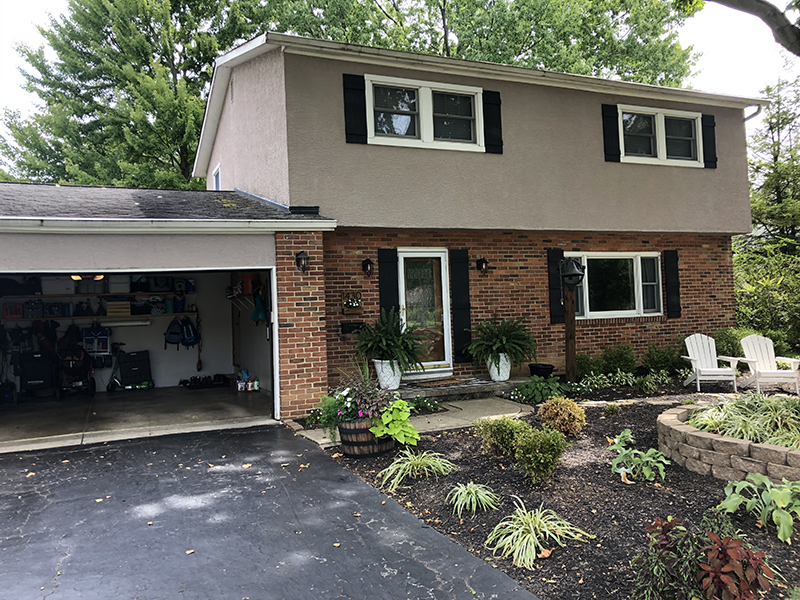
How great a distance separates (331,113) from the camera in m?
8.29

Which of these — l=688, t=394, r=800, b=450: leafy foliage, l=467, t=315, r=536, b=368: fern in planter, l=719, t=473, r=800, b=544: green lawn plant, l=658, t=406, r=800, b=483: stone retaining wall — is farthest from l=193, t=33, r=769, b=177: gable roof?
l=719, t=473, r=800, b=544: green lawn plant

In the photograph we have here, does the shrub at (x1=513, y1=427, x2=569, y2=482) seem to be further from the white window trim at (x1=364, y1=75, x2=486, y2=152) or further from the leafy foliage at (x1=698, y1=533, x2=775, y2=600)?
the white window trim at (x1=364, y1=75, x2=486, y2=152)

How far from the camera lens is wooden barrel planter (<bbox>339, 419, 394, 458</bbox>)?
577cm

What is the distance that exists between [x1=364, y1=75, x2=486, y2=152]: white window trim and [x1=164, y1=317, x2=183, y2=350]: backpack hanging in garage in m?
6.06

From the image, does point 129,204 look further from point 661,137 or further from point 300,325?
point 661,137

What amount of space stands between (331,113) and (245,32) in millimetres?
14364

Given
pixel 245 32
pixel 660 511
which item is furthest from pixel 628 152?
pixel 245 32

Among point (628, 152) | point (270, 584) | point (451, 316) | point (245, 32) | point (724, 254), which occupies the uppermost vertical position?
point (245, 32)

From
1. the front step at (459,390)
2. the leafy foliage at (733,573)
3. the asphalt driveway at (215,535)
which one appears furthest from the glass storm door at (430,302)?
the leafy foliage at (733,573)

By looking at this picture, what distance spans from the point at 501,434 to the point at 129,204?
20.3ft

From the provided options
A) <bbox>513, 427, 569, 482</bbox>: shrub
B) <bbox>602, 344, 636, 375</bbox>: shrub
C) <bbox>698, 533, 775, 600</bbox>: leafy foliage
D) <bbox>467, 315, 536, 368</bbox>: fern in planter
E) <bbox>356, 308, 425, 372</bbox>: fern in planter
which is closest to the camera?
<bbox>698, 533, 775, 600</bbox>: leafy foliage

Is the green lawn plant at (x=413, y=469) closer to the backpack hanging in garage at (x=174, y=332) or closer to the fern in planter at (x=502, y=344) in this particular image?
the fern in planter at (x=502, y=344)

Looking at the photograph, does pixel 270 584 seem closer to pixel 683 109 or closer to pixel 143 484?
pixel 143 484

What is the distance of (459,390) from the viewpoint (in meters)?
8.83
